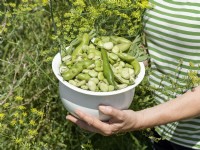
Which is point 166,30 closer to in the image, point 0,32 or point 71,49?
point 71,49

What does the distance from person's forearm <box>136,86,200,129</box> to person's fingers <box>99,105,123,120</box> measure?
7 centimetres

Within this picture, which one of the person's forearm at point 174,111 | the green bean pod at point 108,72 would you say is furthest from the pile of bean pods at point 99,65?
the person's forearm at point 174,111

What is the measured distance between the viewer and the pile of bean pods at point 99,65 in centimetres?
124

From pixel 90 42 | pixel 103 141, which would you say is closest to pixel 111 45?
pixel 90 42

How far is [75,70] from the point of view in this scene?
4.07ft

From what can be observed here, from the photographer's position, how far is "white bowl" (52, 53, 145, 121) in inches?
48.5

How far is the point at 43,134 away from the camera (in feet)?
6.82

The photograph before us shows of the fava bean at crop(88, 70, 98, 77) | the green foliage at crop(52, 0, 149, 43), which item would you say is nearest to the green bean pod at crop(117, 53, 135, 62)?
the fava bean at crop(88, 70, 98, 77)

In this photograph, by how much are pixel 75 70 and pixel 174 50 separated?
15.2 inches

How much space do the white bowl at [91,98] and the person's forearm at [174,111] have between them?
7 cm

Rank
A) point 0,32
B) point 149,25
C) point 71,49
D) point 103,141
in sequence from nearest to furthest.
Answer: point 71,49
point 149,25
point 0,32
point 103,141

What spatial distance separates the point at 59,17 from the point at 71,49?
51 cm

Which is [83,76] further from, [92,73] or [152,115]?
[152,115]

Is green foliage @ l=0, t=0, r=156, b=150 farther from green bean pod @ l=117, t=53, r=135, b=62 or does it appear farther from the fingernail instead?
the fingernail
